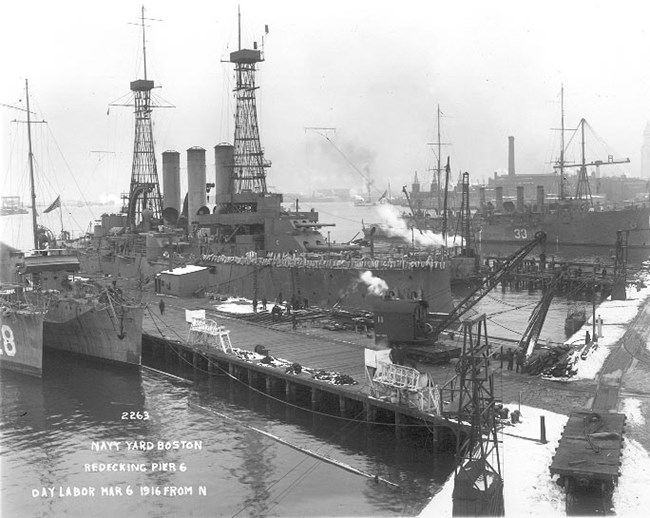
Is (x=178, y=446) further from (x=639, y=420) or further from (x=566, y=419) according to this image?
(x=639, y=420)

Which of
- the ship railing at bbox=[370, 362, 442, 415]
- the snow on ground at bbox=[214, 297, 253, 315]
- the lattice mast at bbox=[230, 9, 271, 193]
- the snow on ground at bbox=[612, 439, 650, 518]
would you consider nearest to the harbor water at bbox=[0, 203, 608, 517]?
the ship railing at bbox=[370, 362, 442, 415]

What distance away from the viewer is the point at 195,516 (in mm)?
18656

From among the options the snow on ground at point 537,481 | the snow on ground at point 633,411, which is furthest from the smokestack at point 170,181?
the snow on ground at point 537,481

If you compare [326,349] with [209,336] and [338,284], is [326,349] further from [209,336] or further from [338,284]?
[338,284]

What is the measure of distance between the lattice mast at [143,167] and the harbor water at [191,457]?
3773 centimetres

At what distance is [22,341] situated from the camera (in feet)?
111

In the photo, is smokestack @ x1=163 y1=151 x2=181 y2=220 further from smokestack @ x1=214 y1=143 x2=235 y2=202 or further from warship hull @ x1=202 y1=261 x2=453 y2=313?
warship hull @ x1=202 y1=261 x2=453 y2=313

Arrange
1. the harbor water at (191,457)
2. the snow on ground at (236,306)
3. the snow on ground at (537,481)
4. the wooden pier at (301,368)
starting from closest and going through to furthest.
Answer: the snow on ground at (537,481), the harbor water at (191,457), the wooden pier at (301,368), the snow on ground at (236,306)

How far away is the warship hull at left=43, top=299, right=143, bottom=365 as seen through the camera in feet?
113

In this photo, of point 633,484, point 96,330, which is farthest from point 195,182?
point 633,484

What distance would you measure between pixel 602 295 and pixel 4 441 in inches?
1859

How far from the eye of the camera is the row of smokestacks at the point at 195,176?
6128 cm

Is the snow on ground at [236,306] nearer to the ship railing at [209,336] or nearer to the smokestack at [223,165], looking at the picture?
the ship railing at [209,336]

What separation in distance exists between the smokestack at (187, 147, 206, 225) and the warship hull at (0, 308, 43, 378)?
27.9m
